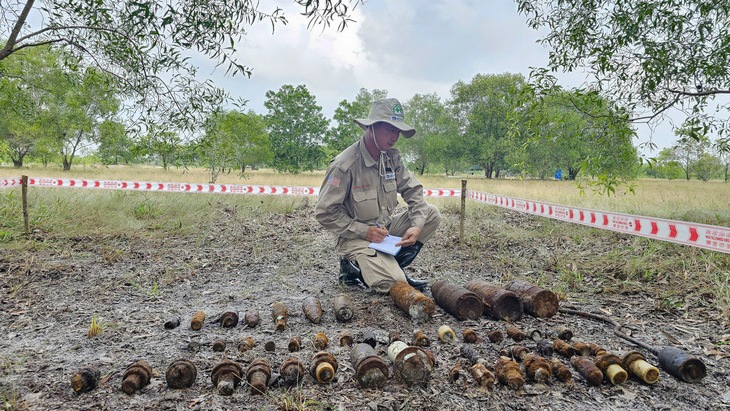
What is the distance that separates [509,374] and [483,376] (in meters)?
0.14

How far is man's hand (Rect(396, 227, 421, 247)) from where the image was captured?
12.3 ft

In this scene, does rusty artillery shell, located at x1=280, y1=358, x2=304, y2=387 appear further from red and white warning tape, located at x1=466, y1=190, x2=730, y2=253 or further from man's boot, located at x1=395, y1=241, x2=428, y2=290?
red and white warning tape, located at x1=466, y1=190, x2=730, y2=253

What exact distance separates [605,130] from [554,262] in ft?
9.47

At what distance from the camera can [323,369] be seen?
2.11 m

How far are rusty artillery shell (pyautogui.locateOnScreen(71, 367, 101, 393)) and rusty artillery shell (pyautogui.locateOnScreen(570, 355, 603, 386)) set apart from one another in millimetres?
2801

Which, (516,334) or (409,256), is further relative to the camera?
(409,256)

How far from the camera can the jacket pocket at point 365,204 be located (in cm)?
391

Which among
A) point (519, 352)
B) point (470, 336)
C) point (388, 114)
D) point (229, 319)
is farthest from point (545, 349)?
point (388, 114)

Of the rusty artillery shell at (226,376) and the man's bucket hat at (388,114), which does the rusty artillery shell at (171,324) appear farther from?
the man's bucket hat at (388,114)

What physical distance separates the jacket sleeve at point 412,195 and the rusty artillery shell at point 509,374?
191 cm

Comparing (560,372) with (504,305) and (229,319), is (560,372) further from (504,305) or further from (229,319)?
(229,319)

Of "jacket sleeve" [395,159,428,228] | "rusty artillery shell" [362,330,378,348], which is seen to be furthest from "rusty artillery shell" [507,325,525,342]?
"jacket sleeve" [395,159,428,228]

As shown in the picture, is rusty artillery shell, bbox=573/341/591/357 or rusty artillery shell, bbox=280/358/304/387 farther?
rusty artillery shell, bbox=573/341/591/357

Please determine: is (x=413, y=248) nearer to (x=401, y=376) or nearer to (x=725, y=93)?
(x=401, y=376)
